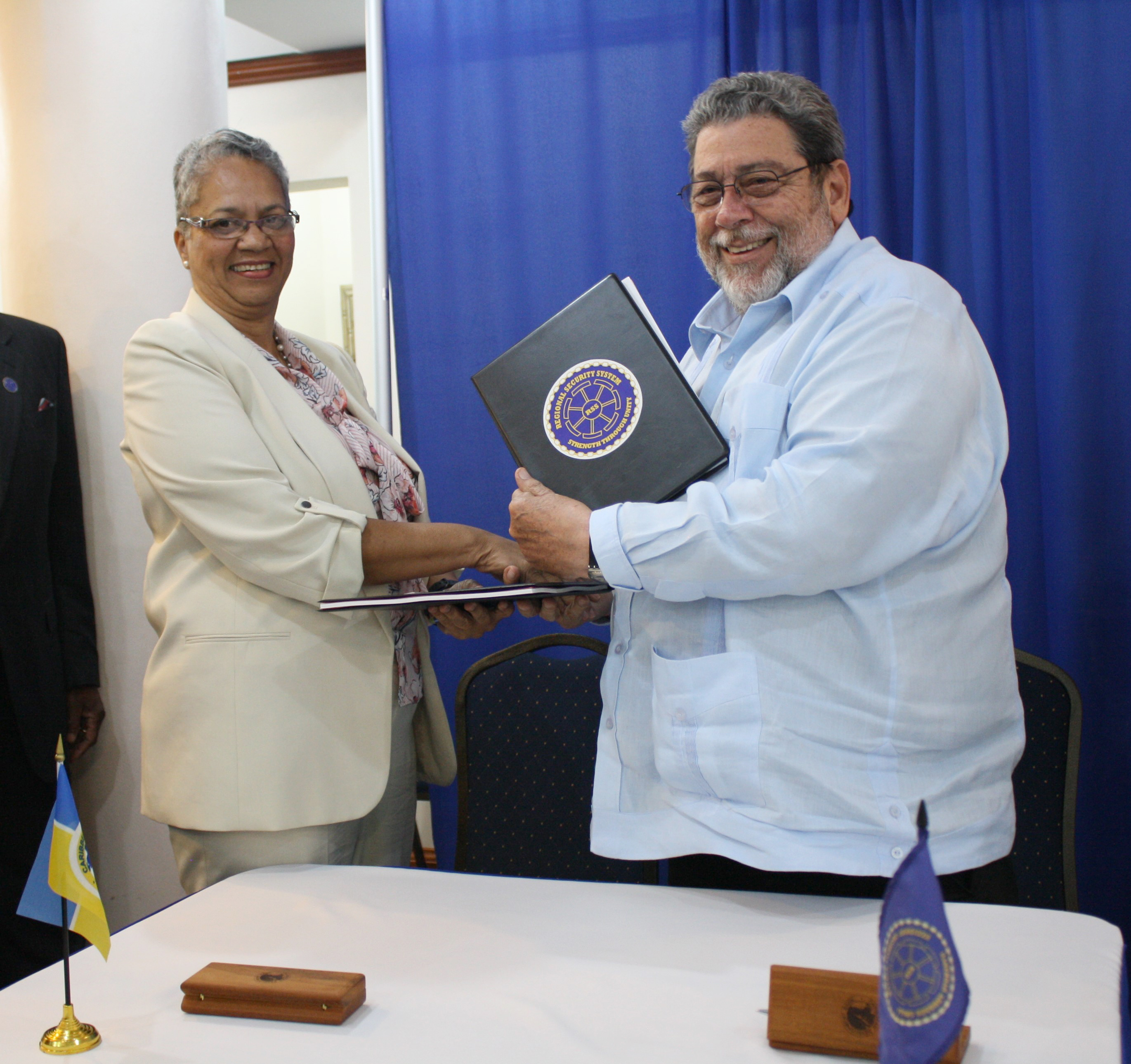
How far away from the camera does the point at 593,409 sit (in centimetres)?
156

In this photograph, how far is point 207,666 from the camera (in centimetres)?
171

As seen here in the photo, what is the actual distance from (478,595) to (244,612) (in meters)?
0.52

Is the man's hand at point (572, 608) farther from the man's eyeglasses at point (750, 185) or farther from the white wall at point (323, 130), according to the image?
the white wall at point (323, 130)

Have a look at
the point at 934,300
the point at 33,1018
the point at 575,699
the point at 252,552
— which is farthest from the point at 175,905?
the point at 934,300

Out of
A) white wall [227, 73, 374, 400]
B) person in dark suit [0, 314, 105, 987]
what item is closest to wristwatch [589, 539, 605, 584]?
person in dark suit [0, 314, 105, 987]

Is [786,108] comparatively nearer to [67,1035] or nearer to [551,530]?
[551,530]

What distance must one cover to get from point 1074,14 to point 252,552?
7.08 feet

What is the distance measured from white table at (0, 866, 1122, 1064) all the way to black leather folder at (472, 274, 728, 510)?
58 centimetres

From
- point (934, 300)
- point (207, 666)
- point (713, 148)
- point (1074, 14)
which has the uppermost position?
point (1074, 14)

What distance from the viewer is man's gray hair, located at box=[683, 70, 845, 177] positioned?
5.11ft

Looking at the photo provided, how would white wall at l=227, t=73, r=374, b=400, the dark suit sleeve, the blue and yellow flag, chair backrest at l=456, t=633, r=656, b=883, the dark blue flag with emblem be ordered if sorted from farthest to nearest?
white wall at l=227, t=73, r=374, b=400 < the dark suit sleeve < chair backrest at l=456, t=633, r=656, b=883 < the blue and yellow flag < the dark blue flag with emblem

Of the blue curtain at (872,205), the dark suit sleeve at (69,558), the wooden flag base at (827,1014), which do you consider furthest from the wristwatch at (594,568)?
the dark suit sleeve at (69,558)

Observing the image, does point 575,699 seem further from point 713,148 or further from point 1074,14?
point 1074,14

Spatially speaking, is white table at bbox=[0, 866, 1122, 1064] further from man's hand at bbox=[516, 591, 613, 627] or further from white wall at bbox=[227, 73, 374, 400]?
white wall at bbox=[227, 73, 374, 400]
